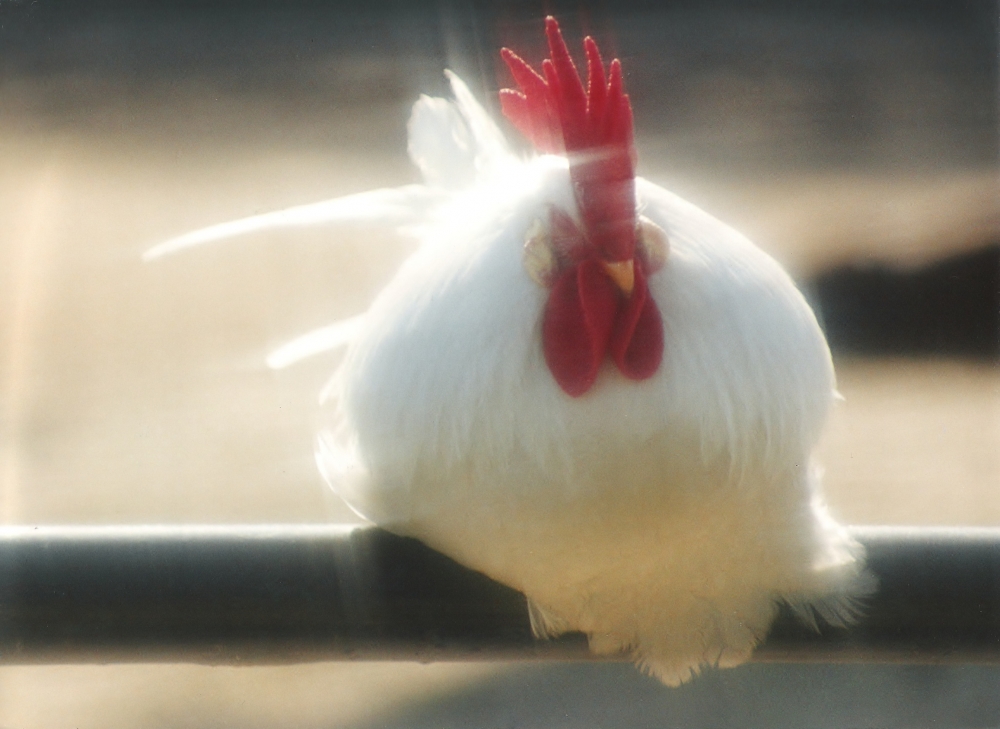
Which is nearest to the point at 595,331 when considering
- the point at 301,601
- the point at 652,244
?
the point at 652,244

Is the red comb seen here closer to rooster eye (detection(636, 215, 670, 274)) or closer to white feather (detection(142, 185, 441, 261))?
rooster eye (detection(636, 215, 670, 274))

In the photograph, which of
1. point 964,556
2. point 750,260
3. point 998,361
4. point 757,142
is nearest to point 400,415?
point 750,260

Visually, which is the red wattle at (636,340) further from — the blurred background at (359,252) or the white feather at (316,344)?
the blurred background at (359,252)

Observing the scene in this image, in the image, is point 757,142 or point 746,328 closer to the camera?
point 746,328

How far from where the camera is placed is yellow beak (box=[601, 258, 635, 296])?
89cm

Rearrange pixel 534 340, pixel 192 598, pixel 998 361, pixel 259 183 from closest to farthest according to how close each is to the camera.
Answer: pixel 192 598 → pixel 534 340 → pixel 998 361 → pixel 259 183

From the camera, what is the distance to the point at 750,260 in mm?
980

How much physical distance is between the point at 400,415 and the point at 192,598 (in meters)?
0.27

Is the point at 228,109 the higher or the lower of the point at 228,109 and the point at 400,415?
the higher

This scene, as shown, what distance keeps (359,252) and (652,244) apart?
9.05 feet

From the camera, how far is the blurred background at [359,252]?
2363mm

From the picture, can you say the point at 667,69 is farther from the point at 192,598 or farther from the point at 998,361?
the point at 192,598

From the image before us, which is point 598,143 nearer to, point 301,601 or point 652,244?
point 652,244

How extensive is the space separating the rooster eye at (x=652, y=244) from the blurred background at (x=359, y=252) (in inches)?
44.0
